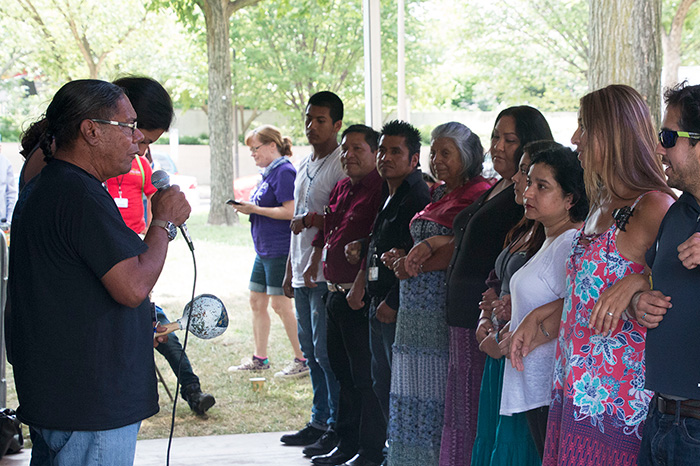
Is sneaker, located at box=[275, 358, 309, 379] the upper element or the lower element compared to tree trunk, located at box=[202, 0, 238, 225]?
lower

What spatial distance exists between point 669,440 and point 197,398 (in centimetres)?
372

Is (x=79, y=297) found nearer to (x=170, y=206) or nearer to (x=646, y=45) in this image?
(x=170, y=206)

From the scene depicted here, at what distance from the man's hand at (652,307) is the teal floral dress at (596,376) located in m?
0.20

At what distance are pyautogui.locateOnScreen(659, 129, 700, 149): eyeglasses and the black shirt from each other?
1771 mm

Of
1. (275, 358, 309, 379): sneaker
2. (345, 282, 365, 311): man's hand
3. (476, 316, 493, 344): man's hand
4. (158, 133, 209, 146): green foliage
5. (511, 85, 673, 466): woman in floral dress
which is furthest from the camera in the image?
(158, 133, 209, 146): green foliage

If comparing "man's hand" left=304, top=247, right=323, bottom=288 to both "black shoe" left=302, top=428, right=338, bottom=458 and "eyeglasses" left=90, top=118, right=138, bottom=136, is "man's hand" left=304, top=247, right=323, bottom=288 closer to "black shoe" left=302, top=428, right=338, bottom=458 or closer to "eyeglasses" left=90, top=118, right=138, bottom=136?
"black shoe" left=302, top=428, right=338, bottom=458

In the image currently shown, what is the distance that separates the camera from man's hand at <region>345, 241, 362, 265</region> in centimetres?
366

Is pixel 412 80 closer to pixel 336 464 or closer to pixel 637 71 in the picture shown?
pixel 637 71

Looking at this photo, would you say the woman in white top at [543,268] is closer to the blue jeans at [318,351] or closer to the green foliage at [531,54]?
the blue jeans at [318,351]

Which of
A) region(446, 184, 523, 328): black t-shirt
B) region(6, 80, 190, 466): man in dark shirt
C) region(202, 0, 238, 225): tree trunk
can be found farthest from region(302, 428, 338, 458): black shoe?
region(202, 0, 238, 225): tree trunk

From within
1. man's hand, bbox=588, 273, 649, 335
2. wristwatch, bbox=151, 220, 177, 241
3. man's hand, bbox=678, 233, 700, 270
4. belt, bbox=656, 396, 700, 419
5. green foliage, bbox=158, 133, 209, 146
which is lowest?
belt, bbox=656, 396, 700, 419

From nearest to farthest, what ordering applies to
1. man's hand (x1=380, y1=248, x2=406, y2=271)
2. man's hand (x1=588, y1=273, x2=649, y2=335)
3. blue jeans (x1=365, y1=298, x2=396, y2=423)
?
1. man's hand (x1=588, y1=273, x2=649, y2=335)
2. man's hand (x1=380, y1=248, x2=406, y2=271)
3. blue jeans (x1=365, y1=298, x2=396, y2=423)

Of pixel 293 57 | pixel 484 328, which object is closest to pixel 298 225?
pixel 484 328

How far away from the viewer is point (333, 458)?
3.96 m
